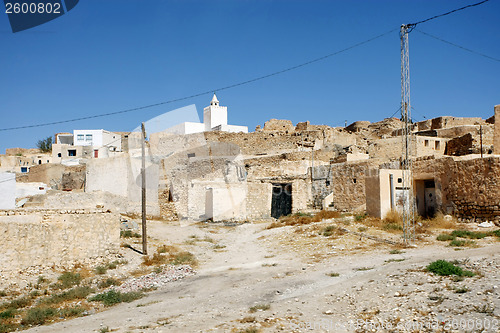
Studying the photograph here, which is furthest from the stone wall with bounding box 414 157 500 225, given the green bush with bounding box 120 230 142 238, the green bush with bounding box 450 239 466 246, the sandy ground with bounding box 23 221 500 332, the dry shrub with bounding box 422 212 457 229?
the green bush with bounding box 120 230 142 238

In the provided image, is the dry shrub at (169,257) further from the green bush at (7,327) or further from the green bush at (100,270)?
the green bush at (7,327)

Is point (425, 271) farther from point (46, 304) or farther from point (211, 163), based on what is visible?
point (211, 163)

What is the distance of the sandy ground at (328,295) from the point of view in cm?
665

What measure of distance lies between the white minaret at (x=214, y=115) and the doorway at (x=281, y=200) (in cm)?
3112

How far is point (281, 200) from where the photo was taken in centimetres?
2466

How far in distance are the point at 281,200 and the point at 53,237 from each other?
1429 centimetres

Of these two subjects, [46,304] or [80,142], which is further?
[80,142]

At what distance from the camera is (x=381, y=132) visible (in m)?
35.8

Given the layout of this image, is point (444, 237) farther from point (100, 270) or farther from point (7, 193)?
point (7, 193)

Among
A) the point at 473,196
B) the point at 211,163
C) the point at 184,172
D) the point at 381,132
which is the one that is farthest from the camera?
the point at 381,132

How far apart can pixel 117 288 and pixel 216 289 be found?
3073 mm

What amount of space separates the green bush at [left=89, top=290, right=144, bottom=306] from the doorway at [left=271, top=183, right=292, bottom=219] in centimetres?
1470

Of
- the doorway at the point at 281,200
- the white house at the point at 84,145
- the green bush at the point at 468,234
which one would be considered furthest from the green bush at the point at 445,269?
the white house at the point at 84,145

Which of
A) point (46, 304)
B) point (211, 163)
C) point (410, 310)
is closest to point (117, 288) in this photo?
point (46, 304)
